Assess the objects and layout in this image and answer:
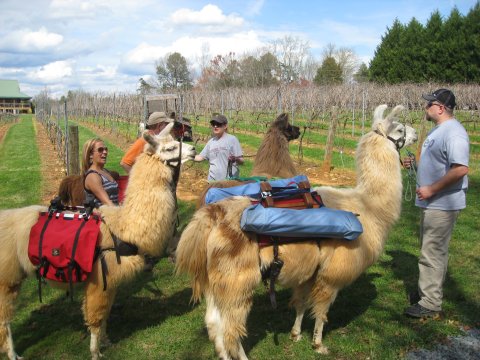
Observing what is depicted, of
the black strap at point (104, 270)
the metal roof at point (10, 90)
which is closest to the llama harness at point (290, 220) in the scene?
the black strap at point (104, 270)

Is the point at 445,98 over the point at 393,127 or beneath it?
over

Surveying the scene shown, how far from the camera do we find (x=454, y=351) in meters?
3.85

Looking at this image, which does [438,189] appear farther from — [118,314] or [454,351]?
[118,314]

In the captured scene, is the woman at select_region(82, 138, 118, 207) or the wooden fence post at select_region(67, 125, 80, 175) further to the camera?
the wooden fence post at select_region(67, 125, 80, 175)

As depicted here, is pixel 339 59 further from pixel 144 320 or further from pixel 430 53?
pixel 144 320

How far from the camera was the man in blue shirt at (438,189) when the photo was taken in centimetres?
395

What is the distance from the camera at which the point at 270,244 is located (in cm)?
348

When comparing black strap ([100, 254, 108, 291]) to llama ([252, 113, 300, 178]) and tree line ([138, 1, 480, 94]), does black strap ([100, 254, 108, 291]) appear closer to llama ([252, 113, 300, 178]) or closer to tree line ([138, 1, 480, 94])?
llama ([252, 113, 300, 178])

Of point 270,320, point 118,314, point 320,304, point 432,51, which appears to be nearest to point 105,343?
point 118,314

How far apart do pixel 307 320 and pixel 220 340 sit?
4.70 ft

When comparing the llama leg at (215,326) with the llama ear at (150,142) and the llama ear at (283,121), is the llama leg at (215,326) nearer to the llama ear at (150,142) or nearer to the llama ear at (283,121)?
the llama ear at (150,142)

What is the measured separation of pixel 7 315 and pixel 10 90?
324 ft

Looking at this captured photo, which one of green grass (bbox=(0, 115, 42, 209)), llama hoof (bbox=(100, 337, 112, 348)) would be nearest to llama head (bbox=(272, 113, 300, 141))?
llama hoof (bbox=(100, 337, 112, 348))

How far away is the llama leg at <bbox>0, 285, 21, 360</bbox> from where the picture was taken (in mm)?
3658
